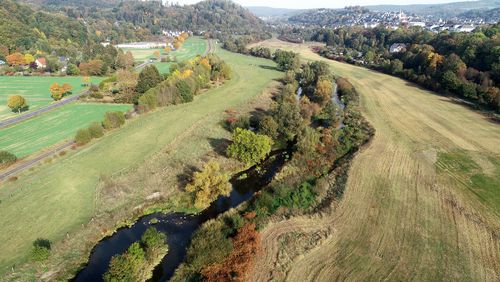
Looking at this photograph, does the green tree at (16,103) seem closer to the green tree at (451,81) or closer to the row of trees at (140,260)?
the row of trees at (140,260)

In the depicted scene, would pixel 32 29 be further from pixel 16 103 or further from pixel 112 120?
pixel 112 120

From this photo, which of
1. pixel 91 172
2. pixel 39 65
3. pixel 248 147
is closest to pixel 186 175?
pixel 248 147

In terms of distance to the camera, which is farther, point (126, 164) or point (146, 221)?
point (126, 164)

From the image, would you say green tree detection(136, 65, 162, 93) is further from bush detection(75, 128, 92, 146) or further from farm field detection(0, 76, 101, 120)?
bush detection(75, 128, 92, 146)

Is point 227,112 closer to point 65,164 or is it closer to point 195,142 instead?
point 195,142

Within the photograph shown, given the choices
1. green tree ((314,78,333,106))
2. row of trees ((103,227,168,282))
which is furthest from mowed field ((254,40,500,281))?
green tree ((314,78,333,106))

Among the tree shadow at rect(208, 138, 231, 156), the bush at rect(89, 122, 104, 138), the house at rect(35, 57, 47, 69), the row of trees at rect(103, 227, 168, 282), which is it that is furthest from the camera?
the house at rect(35, 57, 47, 69)

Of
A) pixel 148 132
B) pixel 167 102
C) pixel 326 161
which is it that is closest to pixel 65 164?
pixel 148 132
